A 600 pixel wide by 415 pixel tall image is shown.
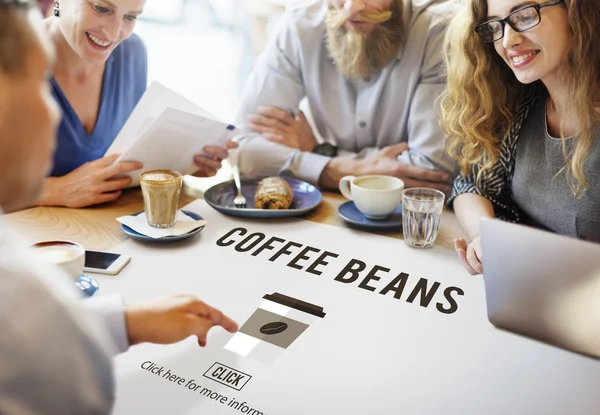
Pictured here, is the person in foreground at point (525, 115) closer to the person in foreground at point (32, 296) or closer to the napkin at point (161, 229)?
the napkin at point (161, 229)

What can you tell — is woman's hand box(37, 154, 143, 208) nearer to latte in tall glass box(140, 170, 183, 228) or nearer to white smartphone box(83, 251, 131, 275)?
latte in tall glass box(140, 170, 183, 228)

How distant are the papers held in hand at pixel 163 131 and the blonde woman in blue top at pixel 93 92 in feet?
0.13

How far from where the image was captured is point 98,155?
165cm

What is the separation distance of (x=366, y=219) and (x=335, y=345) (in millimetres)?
481

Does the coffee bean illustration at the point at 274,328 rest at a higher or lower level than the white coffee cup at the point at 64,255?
lower

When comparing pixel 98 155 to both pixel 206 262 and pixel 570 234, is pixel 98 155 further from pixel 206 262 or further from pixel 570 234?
pixel 570 234

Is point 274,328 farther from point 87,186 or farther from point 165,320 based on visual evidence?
point 87,186

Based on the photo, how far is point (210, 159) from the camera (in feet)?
5.12

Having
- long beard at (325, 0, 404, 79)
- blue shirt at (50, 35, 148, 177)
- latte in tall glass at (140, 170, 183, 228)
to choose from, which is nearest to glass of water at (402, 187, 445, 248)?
latte in tall glass at (140, 170, 183, 228)

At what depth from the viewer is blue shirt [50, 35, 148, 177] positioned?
1.54 m

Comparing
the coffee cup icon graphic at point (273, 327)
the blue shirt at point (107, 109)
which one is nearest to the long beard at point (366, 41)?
the blue shirt at point (107, 109)

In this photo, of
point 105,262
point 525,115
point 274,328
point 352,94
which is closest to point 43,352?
point 274,328

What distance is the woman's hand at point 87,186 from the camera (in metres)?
1.37

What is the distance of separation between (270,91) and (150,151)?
0.51 m
